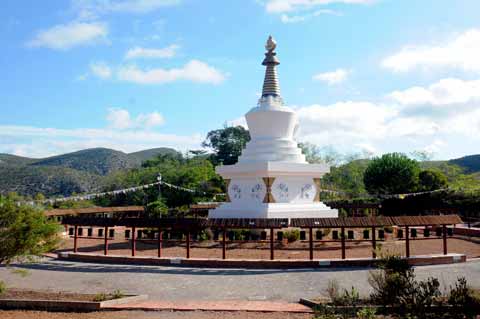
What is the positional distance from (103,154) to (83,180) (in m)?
39.3

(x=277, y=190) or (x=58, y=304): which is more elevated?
(x=277, y=190)

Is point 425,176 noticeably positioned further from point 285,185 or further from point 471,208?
point 285,185

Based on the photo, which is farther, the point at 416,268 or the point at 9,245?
the point at 416,268

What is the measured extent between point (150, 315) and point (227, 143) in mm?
55192

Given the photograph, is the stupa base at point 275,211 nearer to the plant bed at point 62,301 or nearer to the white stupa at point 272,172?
the white stupa at point 272,172

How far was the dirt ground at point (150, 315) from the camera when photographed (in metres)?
7.72

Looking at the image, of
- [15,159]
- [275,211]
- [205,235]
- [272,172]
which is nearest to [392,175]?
[272,172]

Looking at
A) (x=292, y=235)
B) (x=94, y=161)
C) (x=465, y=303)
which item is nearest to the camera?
(x=465, y=303)

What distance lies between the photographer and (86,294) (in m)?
9.10

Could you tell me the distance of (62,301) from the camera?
832 cm

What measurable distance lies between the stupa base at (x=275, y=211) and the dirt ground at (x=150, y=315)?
34.0ft

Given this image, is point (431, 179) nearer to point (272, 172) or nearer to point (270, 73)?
point (270, 73)

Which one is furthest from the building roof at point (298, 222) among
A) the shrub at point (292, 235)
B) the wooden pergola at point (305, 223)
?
the shrub at point (292, 235)

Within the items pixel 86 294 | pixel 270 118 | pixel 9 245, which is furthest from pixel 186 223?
pixel 270 118
